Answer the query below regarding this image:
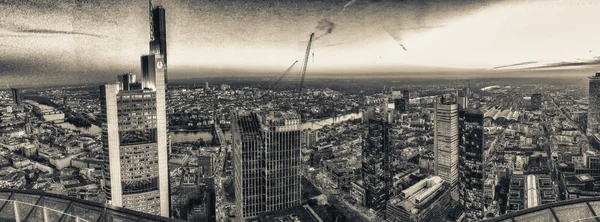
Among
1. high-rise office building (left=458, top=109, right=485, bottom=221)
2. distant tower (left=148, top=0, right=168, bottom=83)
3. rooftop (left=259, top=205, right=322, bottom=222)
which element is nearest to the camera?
rooftop (left=259, top=205, right=322, bottom=222)

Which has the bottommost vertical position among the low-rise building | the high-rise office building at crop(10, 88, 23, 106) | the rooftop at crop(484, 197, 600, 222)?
the low-rise building

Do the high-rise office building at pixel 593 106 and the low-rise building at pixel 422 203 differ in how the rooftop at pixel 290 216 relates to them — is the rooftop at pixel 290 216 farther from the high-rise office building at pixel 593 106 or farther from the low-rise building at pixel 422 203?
the high-rise office building at pixel 593 106

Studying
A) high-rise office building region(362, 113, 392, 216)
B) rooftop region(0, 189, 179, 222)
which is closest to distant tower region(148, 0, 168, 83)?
rooftop region(0, 189, 179, 222)

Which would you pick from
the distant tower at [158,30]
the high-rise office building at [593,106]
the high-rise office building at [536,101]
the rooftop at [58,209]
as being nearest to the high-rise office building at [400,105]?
the high-rise office building at [536,101]

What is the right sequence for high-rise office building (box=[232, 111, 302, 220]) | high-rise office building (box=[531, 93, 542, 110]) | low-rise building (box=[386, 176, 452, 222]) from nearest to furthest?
high-rise office building (box=[232, 111, 302, 220]) < high-rise office building (box=[531, 93, 542, 110]) < low-rise building (box=[386, 176, 452, 222])

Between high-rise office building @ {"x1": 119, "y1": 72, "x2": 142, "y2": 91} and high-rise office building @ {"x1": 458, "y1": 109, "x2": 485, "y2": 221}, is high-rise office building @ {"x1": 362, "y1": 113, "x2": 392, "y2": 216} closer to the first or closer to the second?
high-rise office building @ {"x1": 458, "y1": 109, "x2": 485, "y2": 221}

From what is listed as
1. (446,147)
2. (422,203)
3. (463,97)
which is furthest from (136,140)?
(446,147)

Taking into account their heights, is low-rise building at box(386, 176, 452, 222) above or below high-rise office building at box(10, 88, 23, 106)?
below
